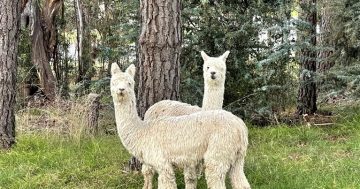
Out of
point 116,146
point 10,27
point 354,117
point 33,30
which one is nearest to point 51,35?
point 33,30

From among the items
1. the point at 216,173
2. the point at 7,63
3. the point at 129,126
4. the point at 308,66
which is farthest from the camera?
the point at 308,66

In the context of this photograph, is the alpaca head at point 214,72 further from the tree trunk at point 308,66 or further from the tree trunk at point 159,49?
the tree trunk at point 308,66

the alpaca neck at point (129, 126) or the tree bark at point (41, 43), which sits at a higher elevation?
the tree bark at point (41, 43)

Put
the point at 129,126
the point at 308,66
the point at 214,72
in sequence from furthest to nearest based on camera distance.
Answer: the point at 308,66
the point at 214,72
the point at 129,126

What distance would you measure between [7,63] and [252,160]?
392cm

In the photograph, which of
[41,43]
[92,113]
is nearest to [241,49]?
[92,113]

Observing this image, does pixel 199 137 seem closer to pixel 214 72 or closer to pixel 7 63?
pixel 214 72

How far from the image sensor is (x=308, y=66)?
360 inches

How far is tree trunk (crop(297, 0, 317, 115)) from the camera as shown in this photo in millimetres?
8744

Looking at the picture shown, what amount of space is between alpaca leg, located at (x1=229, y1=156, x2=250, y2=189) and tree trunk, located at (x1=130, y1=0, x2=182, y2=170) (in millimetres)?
1638

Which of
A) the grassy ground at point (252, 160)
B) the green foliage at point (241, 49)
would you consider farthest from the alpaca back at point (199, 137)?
the green foliage at point (241, 49)

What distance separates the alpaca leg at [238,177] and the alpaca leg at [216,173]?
0.53 ft

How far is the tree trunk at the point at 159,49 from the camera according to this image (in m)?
5.77

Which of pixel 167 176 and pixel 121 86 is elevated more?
pixel 121 86
